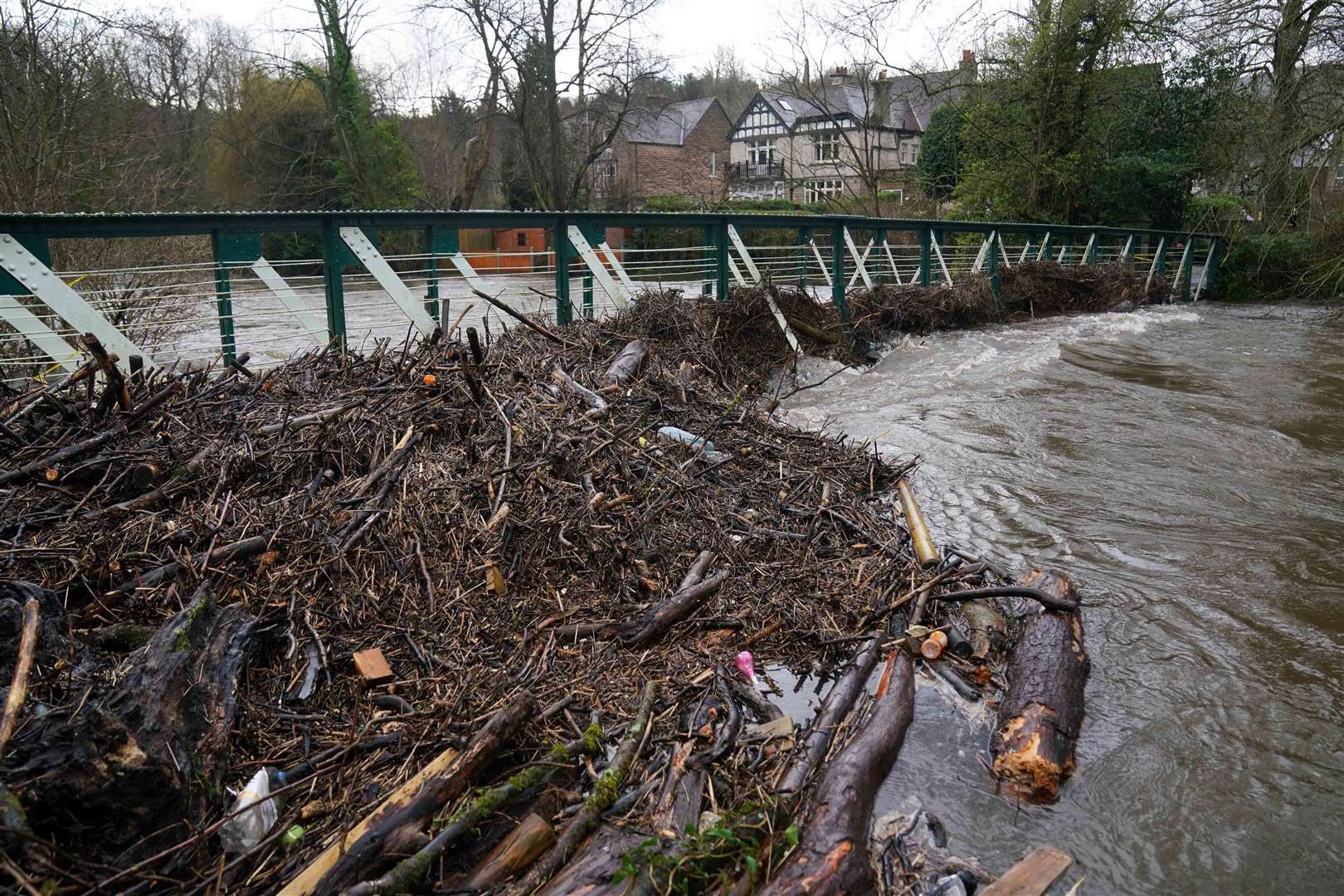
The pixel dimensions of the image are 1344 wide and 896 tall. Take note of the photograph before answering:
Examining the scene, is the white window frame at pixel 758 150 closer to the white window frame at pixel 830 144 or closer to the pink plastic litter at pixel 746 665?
the white window frame at pixel 830 144

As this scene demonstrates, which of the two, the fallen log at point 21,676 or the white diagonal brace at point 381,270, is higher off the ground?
the white diagonal brace at point 381,270

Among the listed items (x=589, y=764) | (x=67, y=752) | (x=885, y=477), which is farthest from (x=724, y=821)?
(x=885, y=477)

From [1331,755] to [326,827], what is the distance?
403 centimetres

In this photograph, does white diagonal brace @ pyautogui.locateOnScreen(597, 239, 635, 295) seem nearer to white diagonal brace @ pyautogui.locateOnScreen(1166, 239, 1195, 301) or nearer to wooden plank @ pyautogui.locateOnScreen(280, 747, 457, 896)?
wooden plank @ pyautogui.locateOnScreen(280, 747, 457, 896)

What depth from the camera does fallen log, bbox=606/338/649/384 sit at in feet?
24.0

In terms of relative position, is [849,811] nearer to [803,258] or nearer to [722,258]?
[722,258]

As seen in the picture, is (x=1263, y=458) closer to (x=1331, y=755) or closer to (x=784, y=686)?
(x=1331, y=755)

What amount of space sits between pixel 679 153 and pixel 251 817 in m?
50.1

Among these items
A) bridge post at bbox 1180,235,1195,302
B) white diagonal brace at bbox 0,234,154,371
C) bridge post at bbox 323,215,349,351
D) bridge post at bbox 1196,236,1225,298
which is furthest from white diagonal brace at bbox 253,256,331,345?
bridge post at bbox 1196,236,1225,298

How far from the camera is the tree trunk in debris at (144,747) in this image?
2600 mm

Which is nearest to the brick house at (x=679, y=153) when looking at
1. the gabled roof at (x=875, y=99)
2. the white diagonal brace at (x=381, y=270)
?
the gabled roof at (x=875, y=99)

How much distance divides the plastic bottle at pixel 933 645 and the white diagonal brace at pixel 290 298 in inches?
210

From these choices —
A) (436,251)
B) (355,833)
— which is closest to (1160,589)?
(355,833)

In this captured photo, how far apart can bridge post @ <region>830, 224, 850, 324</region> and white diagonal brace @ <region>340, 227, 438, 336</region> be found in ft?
23.1
